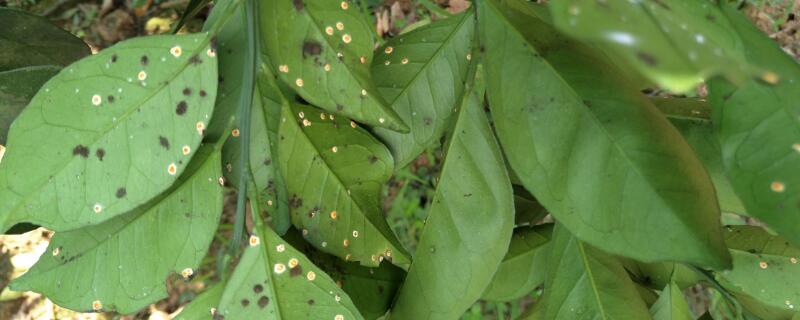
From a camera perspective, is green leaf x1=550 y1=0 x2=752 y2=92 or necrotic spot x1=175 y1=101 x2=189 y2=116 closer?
green leaf x1=550 y1=0 x2=752 y2=92

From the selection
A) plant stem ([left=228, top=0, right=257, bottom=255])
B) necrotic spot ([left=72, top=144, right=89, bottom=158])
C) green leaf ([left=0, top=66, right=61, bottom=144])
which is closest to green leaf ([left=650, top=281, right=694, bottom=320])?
plant stem ([left=228, top=0, right=257, bottom=255])

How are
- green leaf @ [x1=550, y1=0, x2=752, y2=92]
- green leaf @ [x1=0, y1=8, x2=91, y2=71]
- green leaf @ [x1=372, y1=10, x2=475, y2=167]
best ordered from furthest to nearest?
green leaf @ [x1=0, y1=8, x2=91, y2=71] → green leaf @ [x1=372, y1=10, x2=475, y2=167] → green leaf @ [x1=550, y1=0, x2=752, y2=92]

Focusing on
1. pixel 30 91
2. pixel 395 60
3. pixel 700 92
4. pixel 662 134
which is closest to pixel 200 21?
pixel 30 91

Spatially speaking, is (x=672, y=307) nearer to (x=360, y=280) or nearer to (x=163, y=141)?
(x=360, y=280)

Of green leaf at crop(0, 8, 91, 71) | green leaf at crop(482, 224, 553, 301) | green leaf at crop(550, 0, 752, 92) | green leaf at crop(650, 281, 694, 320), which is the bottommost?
green leaf at crop(482, 224, 553, 301)

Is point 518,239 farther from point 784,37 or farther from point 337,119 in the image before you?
point 784,37

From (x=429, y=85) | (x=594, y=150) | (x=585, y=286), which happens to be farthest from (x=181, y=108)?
(x=585, y=286)

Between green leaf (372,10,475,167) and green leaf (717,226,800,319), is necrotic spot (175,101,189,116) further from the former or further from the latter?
green leaf (717,226,800,319)

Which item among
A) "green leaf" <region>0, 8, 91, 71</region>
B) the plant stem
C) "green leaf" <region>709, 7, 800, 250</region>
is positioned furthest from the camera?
"green leaf" <region>0, 8, 91, 71</region>
